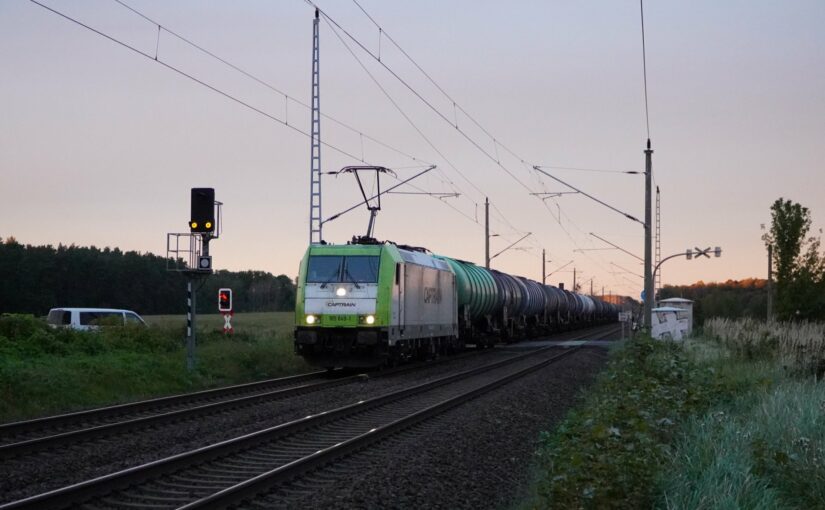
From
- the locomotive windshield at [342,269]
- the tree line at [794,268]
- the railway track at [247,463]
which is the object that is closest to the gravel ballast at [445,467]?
the railway track at [247,463]

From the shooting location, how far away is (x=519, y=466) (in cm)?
1098

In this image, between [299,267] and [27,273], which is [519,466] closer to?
[299,267]

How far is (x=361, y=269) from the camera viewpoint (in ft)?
76.1

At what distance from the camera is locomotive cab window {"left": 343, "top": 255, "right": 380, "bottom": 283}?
2302 cm

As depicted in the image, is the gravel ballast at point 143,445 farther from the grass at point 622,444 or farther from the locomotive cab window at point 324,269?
the locomotive cab window at point 324,269

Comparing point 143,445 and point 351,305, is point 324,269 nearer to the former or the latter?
point 351,305

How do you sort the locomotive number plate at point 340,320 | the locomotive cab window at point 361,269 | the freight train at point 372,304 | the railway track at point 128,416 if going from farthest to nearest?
the locomotive cab window at point 361,269, the freight train at point 372,304, the locomotive number plate at point 340,320, the railway track at point 128,416

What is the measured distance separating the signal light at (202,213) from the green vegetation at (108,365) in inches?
129

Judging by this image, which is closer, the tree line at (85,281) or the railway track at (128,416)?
the railway track at (128,416)

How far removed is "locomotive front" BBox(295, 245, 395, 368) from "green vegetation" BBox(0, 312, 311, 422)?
1.94 m

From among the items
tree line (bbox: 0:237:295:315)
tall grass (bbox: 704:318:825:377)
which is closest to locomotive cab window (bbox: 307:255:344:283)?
tall grass (bbox: 704:318:825:377)

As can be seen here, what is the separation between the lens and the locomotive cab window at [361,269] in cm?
2302

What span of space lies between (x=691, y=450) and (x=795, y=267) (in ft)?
138

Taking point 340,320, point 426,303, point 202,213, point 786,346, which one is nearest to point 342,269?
point 340,320
